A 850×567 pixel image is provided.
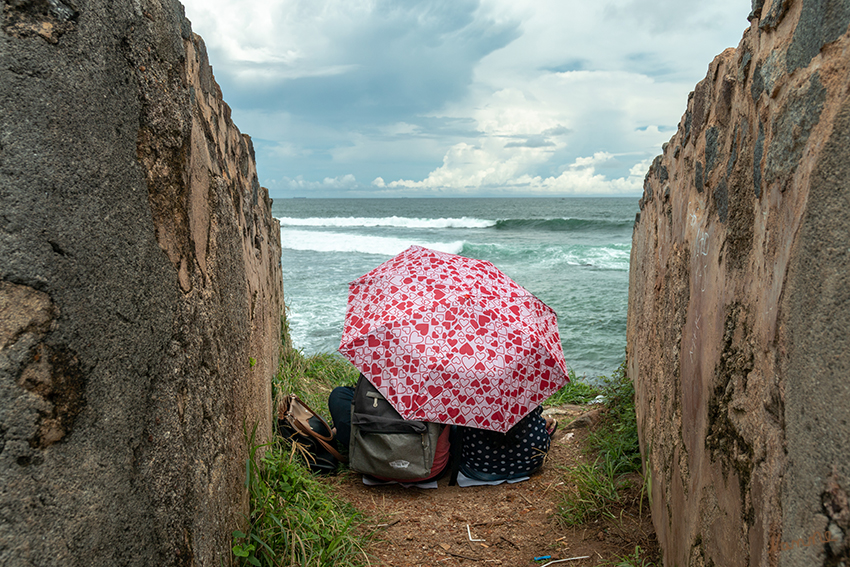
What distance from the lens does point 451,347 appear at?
324 cm

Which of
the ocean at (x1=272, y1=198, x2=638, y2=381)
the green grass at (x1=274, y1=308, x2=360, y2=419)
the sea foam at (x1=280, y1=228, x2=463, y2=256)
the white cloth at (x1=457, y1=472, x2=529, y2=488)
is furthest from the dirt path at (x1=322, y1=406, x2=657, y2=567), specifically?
the sea foam at (x1=280, y1=228, x2=463, y2=256)

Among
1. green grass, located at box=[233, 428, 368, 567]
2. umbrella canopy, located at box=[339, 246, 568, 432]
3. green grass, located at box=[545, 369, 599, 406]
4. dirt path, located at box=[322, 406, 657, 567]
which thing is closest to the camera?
green grass, located at box=[233, 428, 368, 567]

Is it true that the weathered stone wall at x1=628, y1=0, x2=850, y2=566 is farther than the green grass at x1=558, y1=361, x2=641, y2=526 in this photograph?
No

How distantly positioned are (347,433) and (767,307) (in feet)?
8.76

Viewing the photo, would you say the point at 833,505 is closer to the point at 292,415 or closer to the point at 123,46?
the point at 123,46

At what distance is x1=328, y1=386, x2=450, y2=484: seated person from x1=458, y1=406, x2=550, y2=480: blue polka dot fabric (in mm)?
132

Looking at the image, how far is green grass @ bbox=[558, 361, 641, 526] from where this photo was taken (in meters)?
2.83

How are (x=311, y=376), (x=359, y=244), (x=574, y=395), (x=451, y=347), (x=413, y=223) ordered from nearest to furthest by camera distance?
1. (x=451, y=347)
2. (x=311, y=376)
3. (x=574, y=395)
4. (x=359, y=244)
5. (x=413, y=223)

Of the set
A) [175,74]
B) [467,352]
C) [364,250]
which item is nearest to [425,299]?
[467,352]

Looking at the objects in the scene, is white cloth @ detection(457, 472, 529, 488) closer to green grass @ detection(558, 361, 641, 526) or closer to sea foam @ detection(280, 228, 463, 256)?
green grass @ detection(558, 361, 641, 526)

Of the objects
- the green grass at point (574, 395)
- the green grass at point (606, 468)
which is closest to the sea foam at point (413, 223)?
the green grass at point (574, 395)

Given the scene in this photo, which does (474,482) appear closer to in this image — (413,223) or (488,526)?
(488,526)

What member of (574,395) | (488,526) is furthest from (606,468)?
(574,395)

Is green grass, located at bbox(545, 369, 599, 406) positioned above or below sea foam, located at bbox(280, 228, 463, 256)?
below
